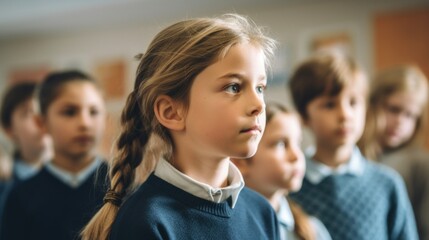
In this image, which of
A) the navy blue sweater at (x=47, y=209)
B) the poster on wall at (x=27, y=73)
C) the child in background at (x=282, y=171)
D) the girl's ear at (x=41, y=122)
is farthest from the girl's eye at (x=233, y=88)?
the poster on wall at (x=27, y=73)

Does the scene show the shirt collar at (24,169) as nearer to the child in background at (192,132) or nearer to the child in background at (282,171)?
the child in background at (282,171)

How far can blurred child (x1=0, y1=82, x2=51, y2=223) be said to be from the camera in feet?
7.24

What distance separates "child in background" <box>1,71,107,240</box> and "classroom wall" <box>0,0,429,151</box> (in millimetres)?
1436

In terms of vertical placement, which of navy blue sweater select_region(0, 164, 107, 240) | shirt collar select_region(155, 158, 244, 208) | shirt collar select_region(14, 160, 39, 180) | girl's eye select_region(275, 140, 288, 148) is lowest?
shirt collar select_region(14, 160, 39, 180)

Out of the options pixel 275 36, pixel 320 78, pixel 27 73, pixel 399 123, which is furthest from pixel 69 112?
pixel 27 73

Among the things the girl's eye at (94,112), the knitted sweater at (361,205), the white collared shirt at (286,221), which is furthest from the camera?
the girl's eye at (94,112)

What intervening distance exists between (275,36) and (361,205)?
2.56m

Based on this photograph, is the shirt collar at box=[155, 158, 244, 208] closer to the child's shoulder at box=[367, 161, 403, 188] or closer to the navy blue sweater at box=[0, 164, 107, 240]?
the navy blue sweater at box=[0, 164, 107, 240]

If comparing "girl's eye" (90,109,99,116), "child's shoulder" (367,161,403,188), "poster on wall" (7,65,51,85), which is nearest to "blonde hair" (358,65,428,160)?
"child's shoulder" (367,161,403,188)

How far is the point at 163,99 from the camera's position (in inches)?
39.3

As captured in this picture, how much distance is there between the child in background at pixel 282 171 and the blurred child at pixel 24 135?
1024mm

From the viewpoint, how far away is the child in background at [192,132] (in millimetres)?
930

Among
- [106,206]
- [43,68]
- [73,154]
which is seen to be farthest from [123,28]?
[106,206]

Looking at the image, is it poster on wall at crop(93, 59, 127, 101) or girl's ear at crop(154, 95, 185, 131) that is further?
poster on wall at crop(93, 59, 127, 101)
